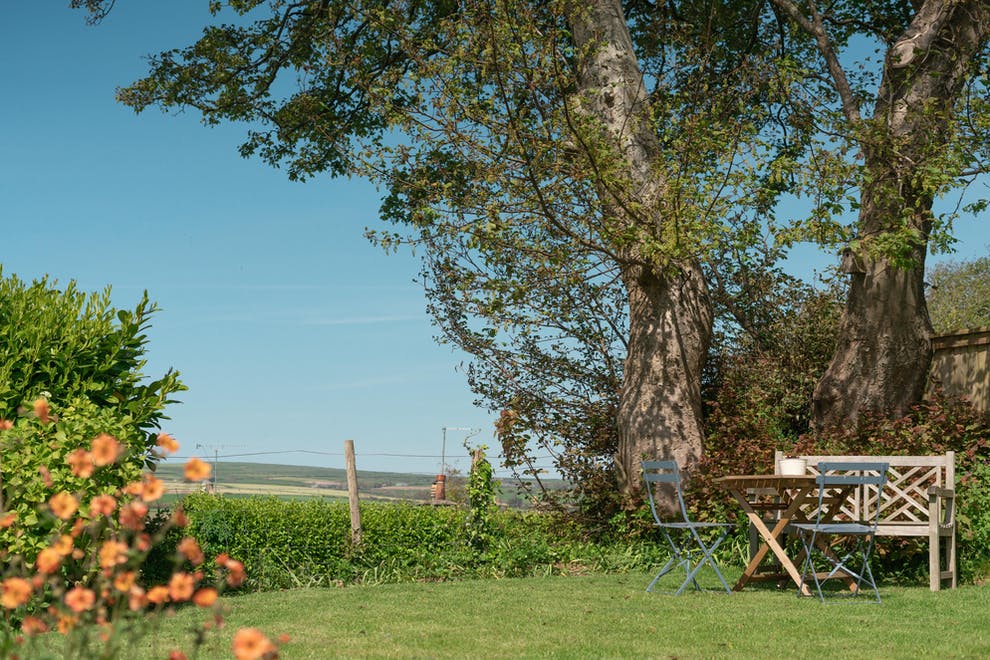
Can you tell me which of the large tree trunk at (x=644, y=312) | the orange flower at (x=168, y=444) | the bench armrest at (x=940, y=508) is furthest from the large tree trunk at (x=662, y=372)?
the orange flower at (x=168, y=444)

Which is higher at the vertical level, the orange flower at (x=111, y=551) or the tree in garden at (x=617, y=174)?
the tree in garden at (x=617, y=174)

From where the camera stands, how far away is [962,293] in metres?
31.0

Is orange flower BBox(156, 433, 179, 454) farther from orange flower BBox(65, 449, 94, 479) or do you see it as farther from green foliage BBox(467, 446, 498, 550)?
green foliage BBox(467, 446, 498, 550)

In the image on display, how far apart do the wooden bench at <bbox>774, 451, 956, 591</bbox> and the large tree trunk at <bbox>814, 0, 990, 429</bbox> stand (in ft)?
4.95

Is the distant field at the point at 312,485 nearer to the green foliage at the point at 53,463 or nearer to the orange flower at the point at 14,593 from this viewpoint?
the green foliage at the point at 53,463

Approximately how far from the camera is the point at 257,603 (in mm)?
7926

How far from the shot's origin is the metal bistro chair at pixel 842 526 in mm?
7676

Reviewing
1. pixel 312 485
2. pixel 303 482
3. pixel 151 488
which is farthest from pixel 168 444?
pixel 303 482

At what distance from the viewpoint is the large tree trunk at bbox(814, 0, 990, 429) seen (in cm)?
1099

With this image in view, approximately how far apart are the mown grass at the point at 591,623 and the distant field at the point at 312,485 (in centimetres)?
286

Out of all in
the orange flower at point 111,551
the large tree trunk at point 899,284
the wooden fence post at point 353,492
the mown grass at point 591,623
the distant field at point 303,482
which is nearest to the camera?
the orange flower at point 111,551

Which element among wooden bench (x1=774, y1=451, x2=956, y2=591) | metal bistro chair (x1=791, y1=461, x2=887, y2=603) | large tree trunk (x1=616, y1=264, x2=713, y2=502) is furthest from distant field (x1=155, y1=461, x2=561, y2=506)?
wooden bench (x1=774, y1=451, x2=956, y2=591)

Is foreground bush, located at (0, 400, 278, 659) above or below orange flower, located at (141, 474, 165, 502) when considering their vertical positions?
below

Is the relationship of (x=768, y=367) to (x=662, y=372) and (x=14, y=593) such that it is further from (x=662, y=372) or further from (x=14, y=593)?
(x=14, y=593)
